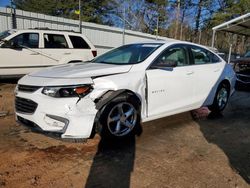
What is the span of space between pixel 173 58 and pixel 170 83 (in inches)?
23.0

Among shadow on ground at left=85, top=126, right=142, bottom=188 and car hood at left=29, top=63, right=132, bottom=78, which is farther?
car hood at left=29, top=63, right=132, bottom=78

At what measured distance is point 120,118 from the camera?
4059 mm

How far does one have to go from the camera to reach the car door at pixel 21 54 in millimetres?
8109

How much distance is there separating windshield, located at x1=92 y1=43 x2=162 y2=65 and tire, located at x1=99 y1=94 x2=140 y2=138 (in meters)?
0.79

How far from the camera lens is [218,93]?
5918 millimetres

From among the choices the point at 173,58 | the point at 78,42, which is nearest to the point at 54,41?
the point at 78,42

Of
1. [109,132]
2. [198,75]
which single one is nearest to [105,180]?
[109,132]

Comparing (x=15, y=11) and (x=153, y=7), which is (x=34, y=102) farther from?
(x=153, y=7)

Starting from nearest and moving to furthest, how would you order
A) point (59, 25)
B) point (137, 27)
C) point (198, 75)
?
point (198, 75) < point (59, 25) < point (137, 27)

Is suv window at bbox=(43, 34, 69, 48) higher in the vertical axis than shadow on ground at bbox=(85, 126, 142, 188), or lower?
higher

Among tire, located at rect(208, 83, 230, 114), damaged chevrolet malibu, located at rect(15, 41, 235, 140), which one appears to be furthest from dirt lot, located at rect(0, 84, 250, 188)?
tire, located at rect(208, 83, 230, 114)

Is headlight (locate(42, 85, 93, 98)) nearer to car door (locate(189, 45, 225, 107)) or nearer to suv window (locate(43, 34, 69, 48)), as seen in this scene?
car door (locate(189, 45, 225, 107))

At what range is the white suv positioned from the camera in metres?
8.16

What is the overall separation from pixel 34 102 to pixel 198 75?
10.3 ft
